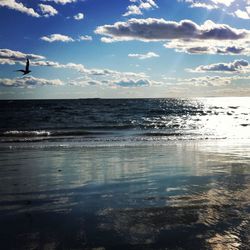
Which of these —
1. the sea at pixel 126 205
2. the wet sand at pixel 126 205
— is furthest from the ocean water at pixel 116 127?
the wet sand at pixel 126 205

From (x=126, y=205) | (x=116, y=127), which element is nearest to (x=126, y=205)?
(x=126, y=205)

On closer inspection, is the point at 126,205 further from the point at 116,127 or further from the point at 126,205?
the point at 116,127

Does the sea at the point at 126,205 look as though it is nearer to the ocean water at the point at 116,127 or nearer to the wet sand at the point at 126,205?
the wet sand at the point at 126,205

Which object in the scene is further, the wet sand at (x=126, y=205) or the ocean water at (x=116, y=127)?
the ocean water at (x=116, y=127)

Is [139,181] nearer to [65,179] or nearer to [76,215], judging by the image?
[65,179]

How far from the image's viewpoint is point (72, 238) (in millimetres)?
5852

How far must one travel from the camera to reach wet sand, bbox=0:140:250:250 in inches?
227

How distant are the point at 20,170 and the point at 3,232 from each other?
6331mm

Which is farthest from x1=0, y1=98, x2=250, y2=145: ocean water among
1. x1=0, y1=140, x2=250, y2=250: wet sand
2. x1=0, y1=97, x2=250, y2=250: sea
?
x1=0, y1=140, x2=250, y2=250: wet sand

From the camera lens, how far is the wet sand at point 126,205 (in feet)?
18.9

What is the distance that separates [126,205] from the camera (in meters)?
7.66

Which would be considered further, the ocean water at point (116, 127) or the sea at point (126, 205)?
the ocean water at point (116, 127)

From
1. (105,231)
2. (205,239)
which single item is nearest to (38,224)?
(105,231)

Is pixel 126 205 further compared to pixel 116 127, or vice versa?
pixel 116 127
